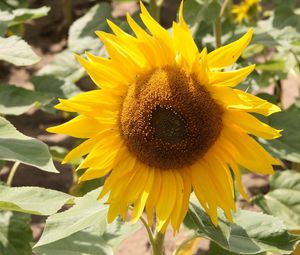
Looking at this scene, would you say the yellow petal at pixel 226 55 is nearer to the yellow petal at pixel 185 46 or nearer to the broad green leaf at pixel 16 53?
the yellow petal at pixel 185 46

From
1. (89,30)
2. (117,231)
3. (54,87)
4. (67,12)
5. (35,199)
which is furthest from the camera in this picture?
(67,12)

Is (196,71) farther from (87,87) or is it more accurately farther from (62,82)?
(87,87)

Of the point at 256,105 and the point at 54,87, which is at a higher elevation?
the point at 256,105

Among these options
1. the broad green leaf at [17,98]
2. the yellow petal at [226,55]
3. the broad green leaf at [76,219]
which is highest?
the yellow petal at [226,55]

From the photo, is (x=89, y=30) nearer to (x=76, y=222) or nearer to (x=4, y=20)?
(x=4, y=20)

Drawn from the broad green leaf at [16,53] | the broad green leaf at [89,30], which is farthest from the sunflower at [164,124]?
the broad green leaf at [89,30]

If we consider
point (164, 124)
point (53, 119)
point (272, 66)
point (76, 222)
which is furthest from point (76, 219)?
point (53, 119)
